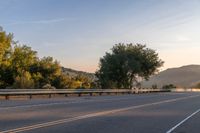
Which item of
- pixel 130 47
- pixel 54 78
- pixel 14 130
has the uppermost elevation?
pixel 130 47

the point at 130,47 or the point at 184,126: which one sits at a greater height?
the point at 130,47

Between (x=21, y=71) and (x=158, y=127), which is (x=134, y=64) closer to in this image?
(x=21, y=71)

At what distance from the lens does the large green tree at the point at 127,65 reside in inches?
3484

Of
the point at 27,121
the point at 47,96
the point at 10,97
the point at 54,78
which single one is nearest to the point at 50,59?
the point at 54,78

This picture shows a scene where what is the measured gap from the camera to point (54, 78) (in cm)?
7369

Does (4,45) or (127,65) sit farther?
(127,65)

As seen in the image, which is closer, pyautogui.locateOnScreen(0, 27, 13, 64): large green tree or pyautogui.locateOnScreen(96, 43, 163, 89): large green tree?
pyautogui.locateOnScreen(0, 27, 13, 64): large green tree

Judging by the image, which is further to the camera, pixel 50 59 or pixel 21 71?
pixel 50 59

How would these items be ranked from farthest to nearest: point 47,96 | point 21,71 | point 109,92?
point 21,71
point 109,92
point 47,96

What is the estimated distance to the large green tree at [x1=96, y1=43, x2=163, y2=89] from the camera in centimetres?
8850

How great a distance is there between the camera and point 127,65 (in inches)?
3469

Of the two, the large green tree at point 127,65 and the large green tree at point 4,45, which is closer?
the large green tree at point 4,45

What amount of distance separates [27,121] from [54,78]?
55422mm

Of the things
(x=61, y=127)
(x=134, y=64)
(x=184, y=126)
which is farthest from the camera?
(x=134, y=64)
